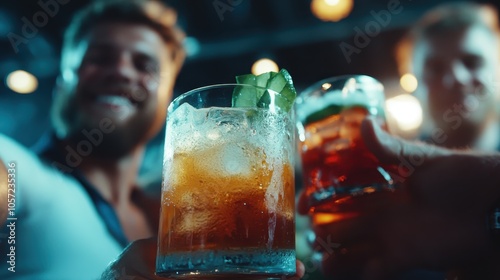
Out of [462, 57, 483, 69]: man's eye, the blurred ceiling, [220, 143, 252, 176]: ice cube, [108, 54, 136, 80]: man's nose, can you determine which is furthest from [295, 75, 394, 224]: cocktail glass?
[462, 57, 483, 69]: man's eye

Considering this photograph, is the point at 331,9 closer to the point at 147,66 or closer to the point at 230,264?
the point at 147,66

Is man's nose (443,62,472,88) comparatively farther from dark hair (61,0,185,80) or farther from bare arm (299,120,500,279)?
dark hair (61,0,185,80)

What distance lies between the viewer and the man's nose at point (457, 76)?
3.54 metres

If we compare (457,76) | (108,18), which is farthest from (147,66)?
(457,76)

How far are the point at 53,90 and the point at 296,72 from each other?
7.12 feet

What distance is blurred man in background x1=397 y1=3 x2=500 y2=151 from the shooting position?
11.7 feet

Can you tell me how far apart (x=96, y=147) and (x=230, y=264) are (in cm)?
216

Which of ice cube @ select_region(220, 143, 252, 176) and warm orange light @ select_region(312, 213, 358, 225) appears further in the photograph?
warm orange light @ select_region(312, 213, 358, 225)

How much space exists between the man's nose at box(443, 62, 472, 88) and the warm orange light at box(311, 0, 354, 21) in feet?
3.31

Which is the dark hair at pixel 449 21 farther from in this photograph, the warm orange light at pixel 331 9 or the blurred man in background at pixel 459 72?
the warm orange light at pixel 331 9

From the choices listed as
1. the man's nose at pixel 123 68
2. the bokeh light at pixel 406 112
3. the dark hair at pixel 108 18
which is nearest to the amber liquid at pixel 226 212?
the man's nose at pixel 123 68

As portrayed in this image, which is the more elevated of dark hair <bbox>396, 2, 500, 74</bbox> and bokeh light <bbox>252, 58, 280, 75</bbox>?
dark hair <bbox>396, 2, 500, 74</bbox>

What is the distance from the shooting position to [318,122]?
1.72 metres

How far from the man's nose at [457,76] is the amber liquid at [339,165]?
2.27m
